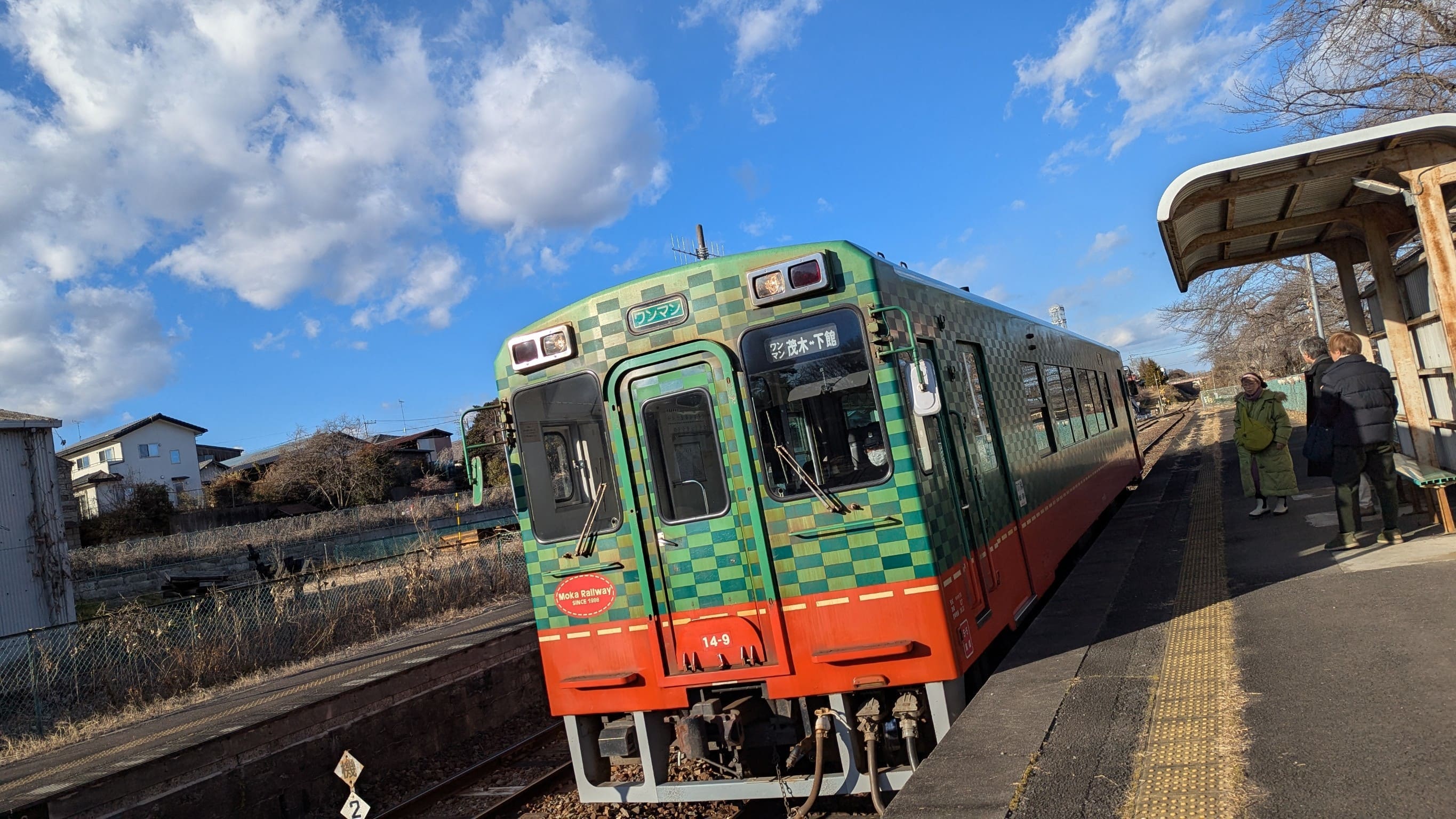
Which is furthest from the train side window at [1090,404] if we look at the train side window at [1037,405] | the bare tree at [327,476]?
the bare tree at [327,476]

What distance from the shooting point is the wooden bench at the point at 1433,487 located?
6.80 m

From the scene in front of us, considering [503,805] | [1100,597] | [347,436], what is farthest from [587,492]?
[347,436]

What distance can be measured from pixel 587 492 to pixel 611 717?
1.40 m

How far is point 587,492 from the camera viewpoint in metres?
5.71

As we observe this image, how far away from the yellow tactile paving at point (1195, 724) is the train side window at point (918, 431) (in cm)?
151

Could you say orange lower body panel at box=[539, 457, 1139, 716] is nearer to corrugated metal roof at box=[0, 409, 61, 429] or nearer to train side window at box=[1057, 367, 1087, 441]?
train side window at box=[1057, 367, 1087, 441]

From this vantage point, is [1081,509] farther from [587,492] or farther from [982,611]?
[587,492]

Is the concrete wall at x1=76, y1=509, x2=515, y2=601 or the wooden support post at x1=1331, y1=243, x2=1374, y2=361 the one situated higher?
the wooden support post at x1=1331, y1=243, x2=1374, y2=361

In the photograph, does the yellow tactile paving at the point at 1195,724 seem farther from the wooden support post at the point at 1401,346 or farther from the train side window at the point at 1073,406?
the train side window at the point at 1073,406

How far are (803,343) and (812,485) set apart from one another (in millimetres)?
778

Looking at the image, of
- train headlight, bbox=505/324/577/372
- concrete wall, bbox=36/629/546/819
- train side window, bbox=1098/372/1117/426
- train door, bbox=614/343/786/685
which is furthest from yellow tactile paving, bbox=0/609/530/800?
train side window, bbox=1098/372/1117/426

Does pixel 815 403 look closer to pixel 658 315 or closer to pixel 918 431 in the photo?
pixel 918 431

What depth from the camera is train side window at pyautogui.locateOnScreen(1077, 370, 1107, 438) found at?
1175 centimetres

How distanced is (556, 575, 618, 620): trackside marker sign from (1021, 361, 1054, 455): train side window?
425 centimetres
